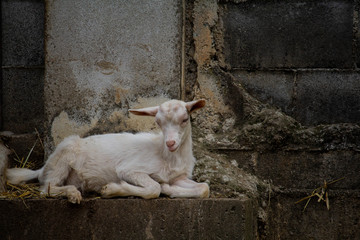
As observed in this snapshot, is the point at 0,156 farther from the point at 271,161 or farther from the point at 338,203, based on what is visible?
the point at 338,203

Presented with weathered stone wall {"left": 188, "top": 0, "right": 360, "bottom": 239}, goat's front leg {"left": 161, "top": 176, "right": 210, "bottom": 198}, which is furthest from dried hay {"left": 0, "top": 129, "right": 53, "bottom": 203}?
weathered stone wall {"left": 188, "top": 0, "right": 360, "bottom": 239}

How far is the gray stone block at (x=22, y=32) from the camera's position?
5.37m

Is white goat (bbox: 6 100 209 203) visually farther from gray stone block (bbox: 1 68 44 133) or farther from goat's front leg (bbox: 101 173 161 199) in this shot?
gray stone block (bbox: 1 68 44 133)

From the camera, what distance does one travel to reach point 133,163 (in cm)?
383

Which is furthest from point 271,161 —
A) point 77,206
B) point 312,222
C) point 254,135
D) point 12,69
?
point 12,69

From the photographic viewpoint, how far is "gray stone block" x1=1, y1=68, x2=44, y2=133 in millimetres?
5328

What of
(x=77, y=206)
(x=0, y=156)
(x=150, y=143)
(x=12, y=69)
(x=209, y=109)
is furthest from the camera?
(x=12, y=69)

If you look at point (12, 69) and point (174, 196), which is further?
point (12, 69)

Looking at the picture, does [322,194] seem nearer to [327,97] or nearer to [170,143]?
[327,97]

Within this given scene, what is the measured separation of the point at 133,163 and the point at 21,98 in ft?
7.19

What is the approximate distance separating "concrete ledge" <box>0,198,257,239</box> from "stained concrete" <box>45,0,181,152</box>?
1103 mm

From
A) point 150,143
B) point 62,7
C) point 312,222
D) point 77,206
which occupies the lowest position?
point 312,222

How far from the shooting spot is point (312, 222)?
457 cm

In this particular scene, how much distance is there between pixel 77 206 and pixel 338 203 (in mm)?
2509
